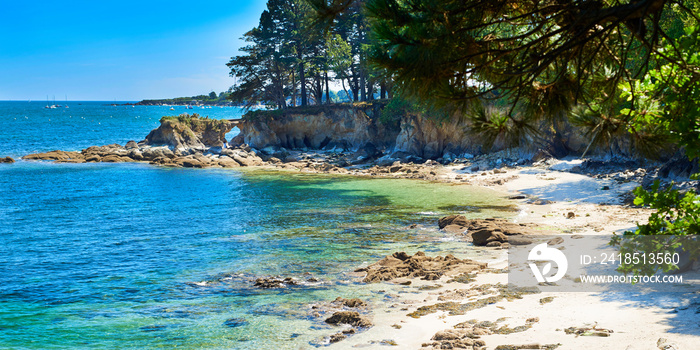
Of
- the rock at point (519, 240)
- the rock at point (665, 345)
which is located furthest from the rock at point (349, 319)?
the rock at point (519, 240)

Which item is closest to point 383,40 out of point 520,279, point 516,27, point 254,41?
point 516,27

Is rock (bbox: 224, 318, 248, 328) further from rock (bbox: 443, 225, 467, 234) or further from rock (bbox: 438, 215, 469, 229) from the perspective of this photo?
rock (bbox: 438, 215, 469, 229)

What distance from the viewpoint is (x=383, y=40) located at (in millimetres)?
5305

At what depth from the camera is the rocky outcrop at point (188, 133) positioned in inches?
2040

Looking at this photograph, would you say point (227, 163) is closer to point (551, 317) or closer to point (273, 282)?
point (273, 282)

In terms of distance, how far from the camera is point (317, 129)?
168 feet

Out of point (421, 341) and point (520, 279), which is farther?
point (520, 279)

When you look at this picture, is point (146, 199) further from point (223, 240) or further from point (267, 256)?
point (267, 256)

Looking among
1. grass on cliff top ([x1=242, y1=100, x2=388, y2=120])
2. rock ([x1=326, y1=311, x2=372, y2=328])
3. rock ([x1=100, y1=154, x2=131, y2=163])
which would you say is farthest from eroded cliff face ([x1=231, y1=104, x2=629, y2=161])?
rock ([x1=326, y1=311, x2=372, y2=328])

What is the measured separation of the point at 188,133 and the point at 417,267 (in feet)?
144

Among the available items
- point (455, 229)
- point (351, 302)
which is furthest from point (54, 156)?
point (351, 302)

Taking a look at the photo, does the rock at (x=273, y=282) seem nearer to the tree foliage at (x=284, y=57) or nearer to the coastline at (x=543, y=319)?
→ the coastline at (x=543, y=319)

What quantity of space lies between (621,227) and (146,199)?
80.4 ft

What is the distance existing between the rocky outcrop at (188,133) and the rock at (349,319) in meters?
44.9
